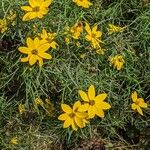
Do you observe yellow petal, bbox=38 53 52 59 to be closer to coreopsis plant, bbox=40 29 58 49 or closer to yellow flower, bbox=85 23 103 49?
coreopsis plant, bbox=40 29 58 49

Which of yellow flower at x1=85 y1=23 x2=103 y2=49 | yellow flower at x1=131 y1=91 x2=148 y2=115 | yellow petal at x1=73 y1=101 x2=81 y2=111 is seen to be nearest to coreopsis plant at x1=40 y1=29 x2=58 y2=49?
yellow flower at x1=85 y1=23 x2=103 y2=49

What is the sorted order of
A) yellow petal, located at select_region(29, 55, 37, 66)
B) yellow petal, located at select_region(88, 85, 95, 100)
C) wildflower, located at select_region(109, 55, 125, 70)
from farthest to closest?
wildflower, located at select_region(109, 55, 125, 70), yellow petal, located at select_region(88, 85, 95, 100), yellow petal, located at select_region(29, 55, 37, 66)

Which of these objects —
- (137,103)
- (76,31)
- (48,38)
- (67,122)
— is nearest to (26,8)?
(48,38)

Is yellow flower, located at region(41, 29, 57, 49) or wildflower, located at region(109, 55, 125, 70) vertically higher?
yellow flower, located at region(41, 29, 57, 49)

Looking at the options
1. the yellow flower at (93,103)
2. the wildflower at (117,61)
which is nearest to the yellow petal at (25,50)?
the yellow flower at (93,103)

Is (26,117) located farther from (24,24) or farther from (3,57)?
(24,24)

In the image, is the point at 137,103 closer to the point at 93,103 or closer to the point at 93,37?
the point at 93,103

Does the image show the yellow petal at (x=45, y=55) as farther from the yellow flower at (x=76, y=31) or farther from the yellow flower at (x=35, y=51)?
the yellow flower at (x=76, y=31)
